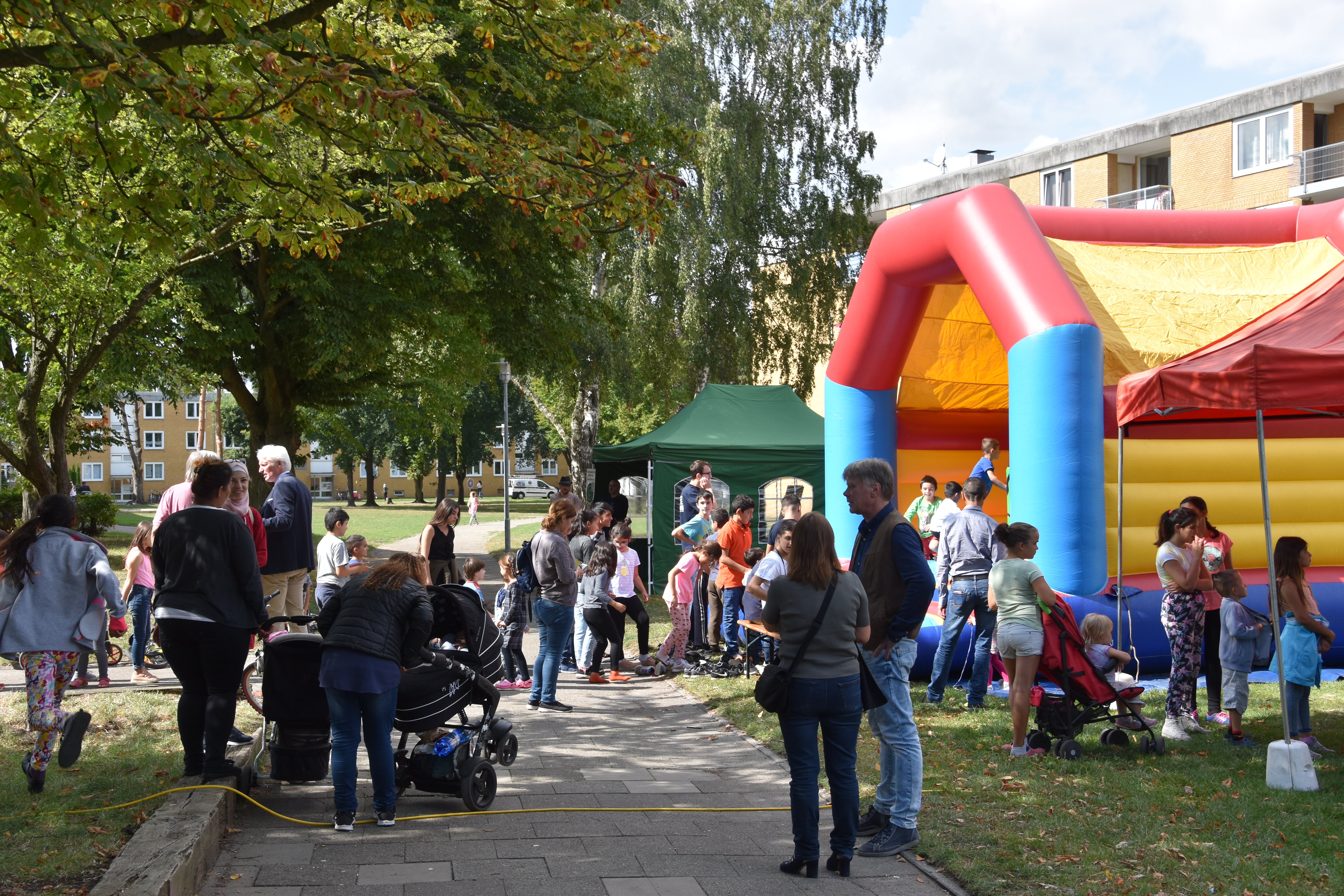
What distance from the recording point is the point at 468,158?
664 centimetres

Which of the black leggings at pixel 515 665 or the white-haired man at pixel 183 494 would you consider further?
the black leggings at pixel 515 665

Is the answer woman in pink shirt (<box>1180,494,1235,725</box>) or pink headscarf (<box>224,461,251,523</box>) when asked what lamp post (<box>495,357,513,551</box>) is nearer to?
pink headscarf (<box>224,461,251,523</box>)

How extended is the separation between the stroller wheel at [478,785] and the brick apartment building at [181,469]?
3073 inches

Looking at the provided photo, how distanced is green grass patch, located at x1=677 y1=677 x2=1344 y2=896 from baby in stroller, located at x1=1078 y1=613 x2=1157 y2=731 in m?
0.23

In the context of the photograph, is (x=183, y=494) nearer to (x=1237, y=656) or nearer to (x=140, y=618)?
(x=140, y=618)

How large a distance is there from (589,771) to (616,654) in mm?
3863

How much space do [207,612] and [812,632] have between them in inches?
122

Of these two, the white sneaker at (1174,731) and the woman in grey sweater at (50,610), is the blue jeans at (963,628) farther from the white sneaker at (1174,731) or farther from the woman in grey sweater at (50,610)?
the woman in grey sweater at (50,610)

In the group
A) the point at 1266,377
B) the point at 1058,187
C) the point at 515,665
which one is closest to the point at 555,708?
the point at 515,665

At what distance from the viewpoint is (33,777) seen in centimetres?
607

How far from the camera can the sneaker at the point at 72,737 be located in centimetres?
591

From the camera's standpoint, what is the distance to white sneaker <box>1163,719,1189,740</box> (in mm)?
7805

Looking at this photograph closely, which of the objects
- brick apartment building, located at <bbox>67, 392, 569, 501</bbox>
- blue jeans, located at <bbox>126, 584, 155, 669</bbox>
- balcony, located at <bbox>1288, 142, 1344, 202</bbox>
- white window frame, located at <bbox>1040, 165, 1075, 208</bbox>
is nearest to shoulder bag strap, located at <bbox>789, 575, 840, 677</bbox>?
blue jeans, located at <bbox>126, 584, 155, 669</bbox>

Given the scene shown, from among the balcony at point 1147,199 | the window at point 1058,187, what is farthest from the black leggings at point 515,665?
the window at point 1058,187
